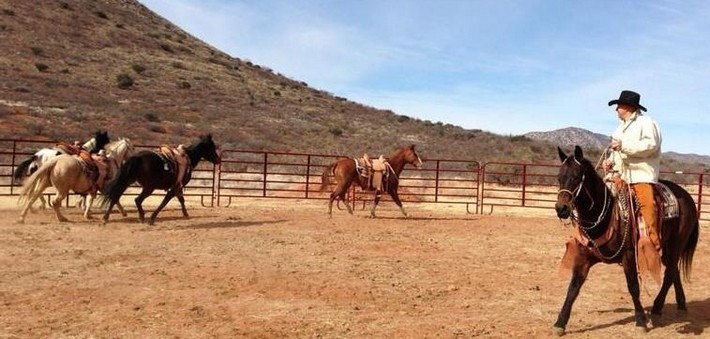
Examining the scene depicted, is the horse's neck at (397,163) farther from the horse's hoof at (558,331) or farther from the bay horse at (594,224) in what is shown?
the horse's hoof at (558,331)

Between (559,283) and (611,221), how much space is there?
→ 250 cm

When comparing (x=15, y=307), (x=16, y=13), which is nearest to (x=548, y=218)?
(x=15, y=307)

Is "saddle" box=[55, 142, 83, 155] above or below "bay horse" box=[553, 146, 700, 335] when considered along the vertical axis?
above

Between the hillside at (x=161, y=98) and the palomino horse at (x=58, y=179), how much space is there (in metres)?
15.5

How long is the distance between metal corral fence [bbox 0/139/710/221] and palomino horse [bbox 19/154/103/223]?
361cm

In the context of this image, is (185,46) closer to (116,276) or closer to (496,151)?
(496,151)

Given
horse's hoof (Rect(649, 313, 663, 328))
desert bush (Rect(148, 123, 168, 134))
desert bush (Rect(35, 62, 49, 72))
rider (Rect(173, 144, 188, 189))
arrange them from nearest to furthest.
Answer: horse's hoof (Rect(649, 313, 663, 328)) < rider (Rect(173, 144, 188, 189)) < desert bush (Rect(148, 123, 168, 134)) < desert bush (Rect(35, 62, 49, 72))

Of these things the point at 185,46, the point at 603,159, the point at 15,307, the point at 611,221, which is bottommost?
the point at 15,307

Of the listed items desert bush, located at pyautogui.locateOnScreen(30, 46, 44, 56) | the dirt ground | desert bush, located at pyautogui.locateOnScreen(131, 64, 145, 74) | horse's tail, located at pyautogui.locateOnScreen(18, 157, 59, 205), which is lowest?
the dirt ground

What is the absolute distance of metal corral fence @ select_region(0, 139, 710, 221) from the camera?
50.9 feet

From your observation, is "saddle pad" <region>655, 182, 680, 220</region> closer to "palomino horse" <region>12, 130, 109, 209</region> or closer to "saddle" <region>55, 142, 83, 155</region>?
"saddle" <region>55, 142, 83, 155</region>

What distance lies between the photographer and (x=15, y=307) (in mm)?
5531

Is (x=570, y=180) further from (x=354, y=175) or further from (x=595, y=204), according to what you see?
(x=354, y=175)

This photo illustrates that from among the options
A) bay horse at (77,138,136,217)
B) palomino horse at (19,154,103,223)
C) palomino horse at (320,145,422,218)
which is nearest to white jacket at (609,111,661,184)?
palomino horse at (320,145,422,218)
